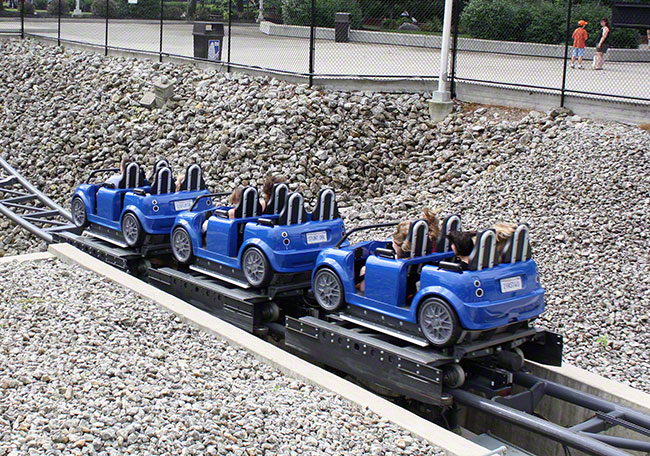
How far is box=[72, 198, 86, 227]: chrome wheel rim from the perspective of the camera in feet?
39.5

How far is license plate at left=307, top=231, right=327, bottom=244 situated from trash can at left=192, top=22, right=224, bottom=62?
10.1 metres

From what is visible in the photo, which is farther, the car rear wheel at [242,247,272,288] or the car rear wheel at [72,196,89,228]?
the car rear wheel at [72,196,89,228]

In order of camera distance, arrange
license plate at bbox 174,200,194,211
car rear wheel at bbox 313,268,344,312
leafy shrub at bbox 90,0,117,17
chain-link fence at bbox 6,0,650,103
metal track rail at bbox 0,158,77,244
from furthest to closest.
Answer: leafy shrub at bbox 90,0,117,17 → chain-link fence at bbox 6,0,650,103 → metal track rail at bbox 0,158,77,244 → license plate at bbox 174,200,194,211 → car rear wheel at bbox 313,268,344,312

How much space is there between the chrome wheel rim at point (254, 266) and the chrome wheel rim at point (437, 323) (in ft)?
7.35

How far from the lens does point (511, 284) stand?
7477mm

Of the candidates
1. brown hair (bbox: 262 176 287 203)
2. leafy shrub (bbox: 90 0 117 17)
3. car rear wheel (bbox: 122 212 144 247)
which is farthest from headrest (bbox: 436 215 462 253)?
leafy shrub (bbox: 90 0 117 17)

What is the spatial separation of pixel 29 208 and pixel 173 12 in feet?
87.8

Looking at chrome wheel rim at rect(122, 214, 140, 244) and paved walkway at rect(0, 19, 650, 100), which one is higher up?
paved walkway at rect(0, 19, 650, 100)

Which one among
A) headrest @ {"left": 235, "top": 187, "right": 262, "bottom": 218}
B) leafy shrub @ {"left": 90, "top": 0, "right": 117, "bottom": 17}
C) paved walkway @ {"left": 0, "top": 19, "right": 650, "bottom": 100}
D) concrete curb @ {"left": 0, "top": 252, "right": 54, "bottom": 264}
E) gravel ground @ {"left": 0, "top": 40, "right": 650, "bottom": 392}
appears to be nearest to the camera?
headrest @ {"left": 235, "top": 187, "right": 262, "bottom": 218}

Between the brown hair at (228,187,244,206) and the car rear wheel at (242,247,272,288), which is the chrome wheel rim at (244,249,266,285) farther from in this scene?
the brown hair at (228,187,244,206)

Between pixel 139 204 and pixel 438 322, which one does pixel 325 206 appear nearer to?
pixel 438 322

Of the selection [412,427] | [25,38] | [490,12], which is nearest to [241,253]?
[412,427]

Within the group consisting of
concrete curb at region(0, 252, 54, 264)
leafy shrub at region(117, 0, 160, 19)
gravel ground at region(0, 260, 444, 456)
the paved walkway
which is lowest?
gravel ground at region(0, 260, 444, 456)

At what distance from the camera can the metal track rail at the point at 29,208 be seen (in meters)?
13.5
